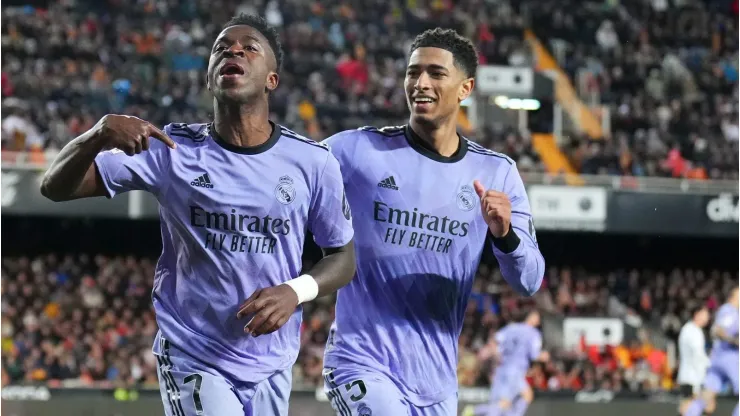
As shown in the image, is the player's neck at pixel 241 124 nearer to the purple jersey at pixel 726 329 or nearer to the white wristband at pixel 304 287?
the white wristband at pixel 304 287

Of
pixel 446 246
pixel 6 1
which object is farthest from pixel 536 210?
pixel 446 246

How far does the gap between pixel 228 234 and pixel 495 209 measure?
1.23 metres

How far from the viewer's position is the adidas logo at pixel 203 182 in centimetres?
503

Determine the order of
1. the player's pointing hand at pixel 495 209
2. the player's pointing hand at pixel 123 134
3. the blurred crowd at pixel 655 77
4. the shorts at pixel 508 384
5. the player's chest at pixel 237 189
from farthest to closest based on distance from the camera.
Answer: the blurred crowd at pixel 655 77
the shorts at pixel 508 384
the player's pointing hand at pixel 495 209
the player's chest at pixel 237 189
the player's pointing hand at pixel 123 134

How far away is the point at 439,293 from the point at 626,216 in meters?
17.1

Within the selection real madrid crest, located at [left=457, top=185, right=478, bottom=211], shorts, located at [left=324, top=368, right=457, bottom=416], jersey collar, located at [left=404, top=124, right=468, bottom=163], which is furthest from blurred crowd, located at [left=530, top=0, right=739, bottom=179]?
shorts, located at [left=324, top=368, right=457, bottom=416]

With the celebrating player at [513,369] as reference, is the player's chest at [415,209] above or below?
above

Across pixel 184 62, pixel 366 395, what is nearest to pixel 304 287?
pixel 366 395

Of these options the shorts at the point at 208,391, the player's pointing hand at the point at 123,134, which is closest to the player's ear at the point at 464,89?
the shorts at the point at 208,391

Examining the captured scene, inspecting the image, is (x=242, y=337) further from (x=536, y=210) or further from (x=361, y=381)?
(x=536, y=210)

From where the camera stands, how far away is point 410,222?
19.3 feet

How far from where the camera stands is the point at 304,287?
16.3 ft

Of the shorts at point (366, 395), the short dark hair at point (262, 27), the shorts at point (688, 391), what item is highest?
the short dark hair at point (262, 27)

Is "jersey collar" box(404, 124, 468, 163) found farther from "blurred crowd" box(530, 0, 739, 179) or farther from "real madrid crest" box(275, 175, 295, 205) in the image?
"blurred crowd" box(530, 0, 739, 179)
